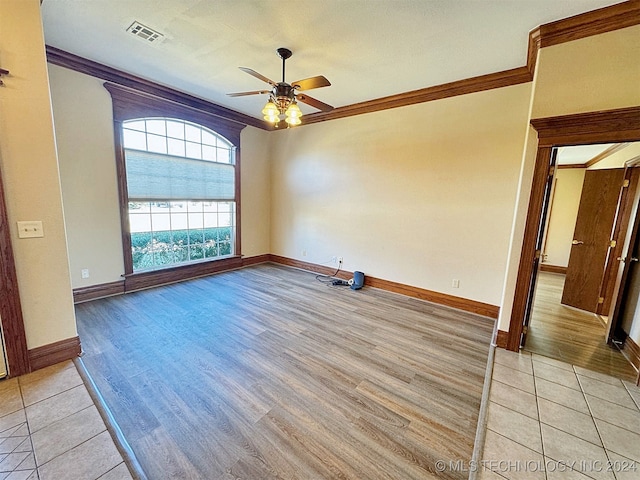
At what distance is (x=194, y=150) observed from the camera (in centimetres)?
A: 457

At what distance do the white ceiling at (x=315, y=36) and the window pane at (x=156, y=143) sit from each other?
0.82m

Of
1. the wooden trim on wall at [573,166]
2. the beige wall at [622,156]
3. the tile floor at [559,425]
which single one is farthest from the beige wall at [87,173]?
the wooden trim on wall at [573,166]

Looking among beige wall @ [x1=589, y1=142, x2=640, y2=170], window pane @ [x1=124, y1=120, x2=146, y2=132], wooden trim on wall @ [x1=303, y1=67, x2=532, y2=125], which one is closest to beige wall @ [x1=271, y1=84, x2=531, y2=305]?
wooden trim on wall @ [x1=303, y1=67, x2=532, y2=125]

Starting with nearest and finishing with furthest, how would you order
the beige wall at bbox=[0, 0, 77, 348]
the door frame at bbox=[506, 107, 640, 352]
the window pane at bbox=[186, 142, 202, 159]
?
the beige wall at bbox=[0, 0, 77, 348] < the door frame at bbox=[506, 107, 640, 352] < the window pane at bbox=[186, 142, 202, 159]

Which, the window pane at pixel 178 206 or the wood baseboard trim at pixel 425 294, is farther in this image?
the window pane at pixel 178 206

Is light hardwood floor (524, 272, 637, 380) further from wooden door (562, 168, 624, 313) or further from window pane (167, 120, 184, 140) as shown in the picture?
window pane (167, 120, 184, 140)

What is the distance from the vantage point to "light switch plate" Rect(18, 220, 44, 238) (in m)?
2.00

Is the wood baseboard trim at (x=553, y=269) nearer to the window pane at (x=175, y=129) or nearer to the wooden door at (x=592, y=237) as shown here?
the wooden door at (x=592, y=237)

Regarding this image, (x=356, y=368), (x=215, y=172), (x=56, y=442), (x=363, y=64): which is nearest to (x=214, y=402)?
(x=56, y=442)

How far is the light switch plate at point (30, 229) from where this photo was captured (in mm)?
2002

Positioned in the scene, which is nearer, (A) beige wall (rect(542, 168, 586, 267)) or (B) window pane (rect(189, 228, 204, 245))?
(B) window pane (rect(189, 228, 204, 245))

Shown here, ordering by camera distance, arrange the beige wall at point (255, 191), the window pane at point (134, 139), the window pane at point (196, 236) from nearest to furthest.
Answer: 1. the window pane at point (134, 139)
2. the window pane at point (196, 236)
3. the beige wall at point (255, 191)

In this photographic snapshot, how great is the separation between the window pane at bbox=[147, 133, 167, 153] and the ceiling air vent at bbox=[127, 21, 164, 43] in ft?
5.21

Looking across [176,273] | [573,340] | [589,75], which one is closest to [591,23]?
[589,75]
